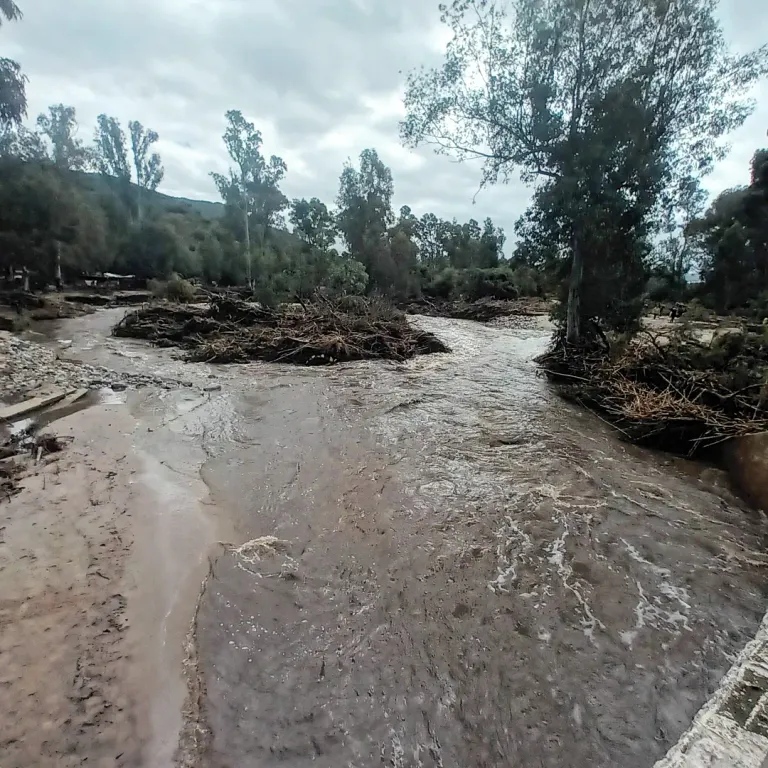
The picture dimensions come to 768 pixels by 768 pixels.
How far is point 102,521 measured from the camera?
11.7 ft

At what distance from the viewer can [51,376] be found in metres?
8.22

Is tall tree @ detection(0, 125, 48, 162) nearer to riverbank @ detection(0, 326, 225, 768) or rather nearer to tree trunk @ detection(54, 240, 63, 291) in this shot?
tree trunk @ detection(54, 240, 63, 291)

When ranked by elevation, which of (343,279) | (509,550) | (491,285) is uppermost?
(491,285)

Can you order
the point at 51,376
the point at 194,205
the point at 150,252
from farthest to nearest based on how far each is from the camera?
the point at 194,205, the point at 150,252, the point at 51,376

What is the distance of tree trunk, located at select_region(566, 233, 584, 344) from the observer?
10.2 metres

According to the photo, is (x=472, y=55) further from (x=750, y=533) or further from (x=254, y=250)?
(x=254, y=250)

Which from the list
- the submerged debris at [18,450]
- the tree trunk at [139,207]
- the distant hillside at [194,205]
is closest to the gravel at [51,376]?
the submerged debris at [18,450]

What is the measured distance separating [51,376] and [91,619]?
742cm

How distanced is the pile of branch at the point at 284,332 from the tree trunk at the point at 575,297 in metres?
3.87

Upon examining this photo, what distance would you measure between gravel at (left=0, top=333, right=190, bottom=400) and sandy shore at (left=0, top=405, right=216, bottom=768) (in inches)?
159

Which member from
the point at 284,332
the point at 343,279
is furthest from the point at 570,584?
the point at 343,279

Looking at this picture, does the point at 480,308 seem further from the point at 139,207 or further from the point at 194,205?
the point at 194,205

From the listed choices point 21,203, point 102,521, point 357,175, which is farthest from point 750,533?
point 357,175

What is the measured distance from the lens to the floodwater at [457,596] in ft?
6.90
